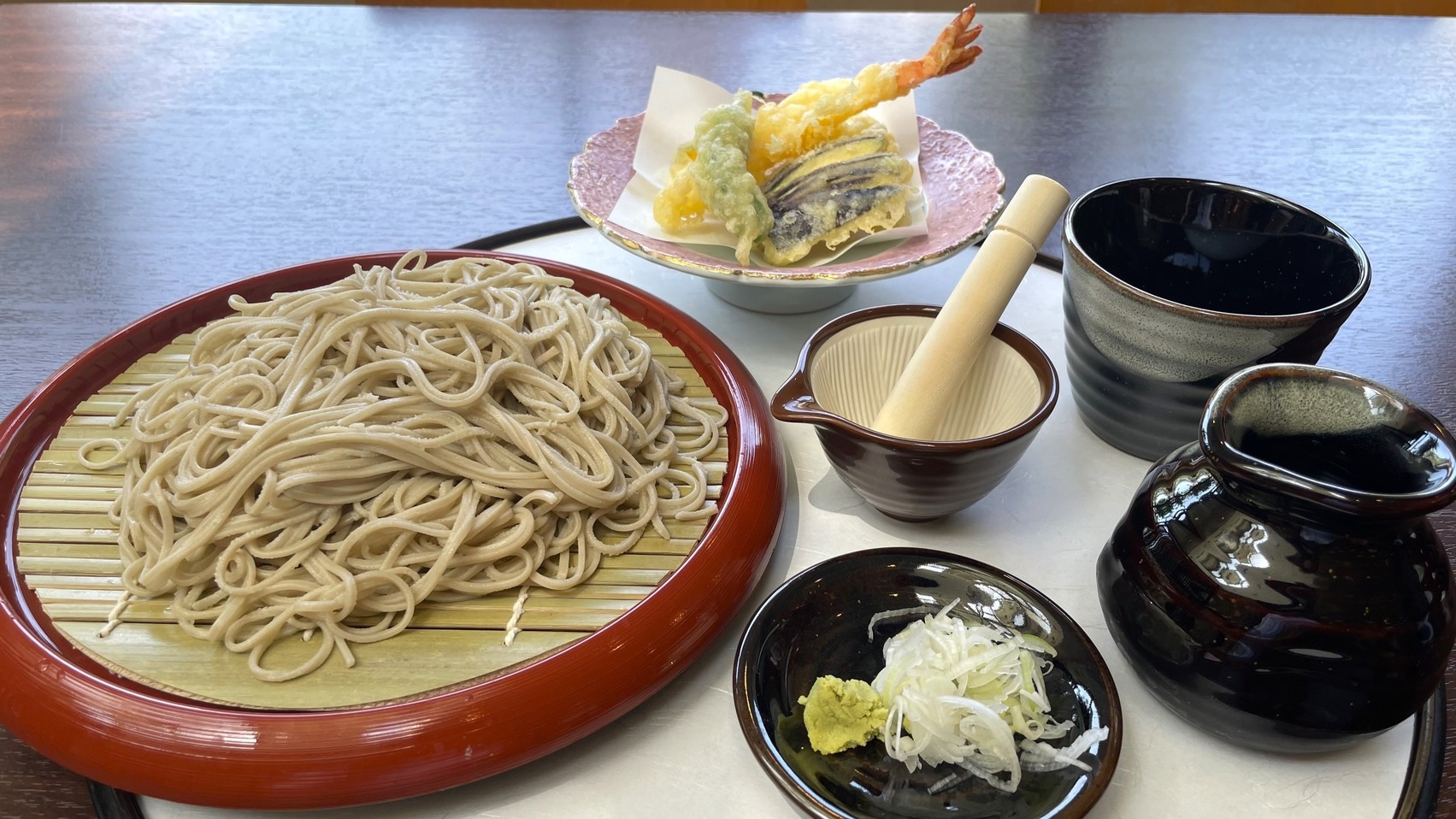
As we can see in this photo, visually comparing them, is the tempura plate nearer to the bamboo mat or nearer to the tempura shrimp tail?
the tempura shrimp tail

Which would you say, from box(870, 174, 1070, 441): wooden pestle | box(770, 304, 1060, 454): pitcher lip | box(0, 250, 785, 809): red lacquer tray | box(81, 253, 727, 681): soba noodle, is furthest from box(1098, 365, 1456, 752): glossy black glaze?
box(81, 253, 727, 681): soba noodle

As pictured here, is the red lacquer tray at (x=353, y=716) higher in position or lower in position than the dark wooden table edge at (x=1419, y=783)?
higher

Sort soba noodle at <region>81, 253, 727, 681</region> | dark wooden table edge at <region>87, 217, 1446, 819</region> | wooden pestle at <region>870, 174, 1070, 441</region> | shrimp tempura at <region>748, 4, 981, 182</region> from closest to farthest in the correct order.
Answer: dark wooden table edge at <region>87, 217, 1446, 819</region> < soba noodle at <region>81, 253, 727, 681</region> < wooden pestle at <region>870, 174, 1070, 441</region> < shrimp tempura at <region>748, 4, 981, 182</region>

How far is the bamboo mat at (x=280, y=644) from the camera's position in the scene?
1.07 metres

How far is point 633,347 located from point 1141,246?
85cm

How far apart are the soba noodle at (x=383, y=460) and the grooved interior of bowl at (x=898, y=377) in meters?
0.21

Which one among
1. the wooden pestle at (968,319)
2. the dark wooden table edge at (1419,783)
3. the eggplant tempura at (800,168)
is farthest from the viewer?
the eggplant tempura at (800,168)

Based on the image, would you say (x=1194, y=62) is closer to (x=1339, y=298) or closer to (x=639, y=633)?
(x=1339, y=298)

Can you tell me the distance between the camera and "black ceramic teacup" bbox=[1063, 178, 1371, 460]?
1.28m

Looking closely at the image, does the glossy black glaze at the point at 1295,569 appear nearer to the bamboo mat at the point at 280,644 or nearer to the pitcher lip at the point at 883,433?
the pitcher lip at the point at 883,433

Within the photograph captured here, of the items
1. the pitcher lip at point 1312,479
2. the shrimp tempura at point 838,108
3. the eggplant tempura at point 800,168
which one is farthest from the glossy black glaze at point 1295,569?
the shrimp tempura at point 838,108

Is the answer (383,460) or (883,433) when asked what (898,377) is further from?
(383,460)

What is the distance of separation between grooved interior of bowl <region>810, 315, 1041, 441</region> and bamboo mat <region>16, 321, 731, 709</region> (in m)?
0.25

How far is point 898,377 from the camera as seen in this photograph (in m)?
1.54
